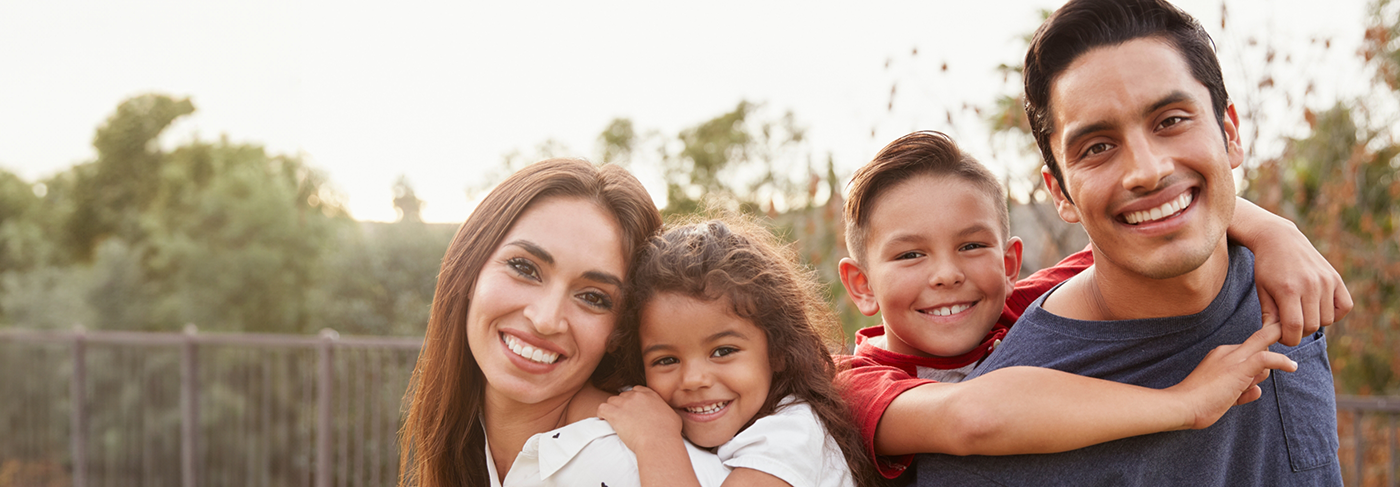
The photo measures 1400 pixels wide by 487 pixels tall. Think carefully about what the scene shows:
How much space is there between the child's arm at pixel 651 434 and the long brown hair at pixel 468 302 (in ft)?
0.75

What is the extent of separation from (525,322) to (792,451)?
717 millimetres

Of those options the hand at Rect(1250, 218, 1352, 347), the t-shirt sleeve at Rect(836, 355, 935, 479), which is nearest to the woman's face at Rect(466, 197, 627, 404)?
the t-shirt sleeve at Rect(836, 355, 935, 479)

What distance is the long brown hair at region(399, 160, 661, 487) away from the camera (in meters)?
2.15

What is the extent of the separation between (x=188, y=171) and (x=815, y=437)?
47.7 feet

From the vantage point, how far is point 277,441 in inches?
336

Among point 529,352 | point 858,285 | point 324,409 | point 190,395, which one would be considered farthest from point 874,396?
point 190,395

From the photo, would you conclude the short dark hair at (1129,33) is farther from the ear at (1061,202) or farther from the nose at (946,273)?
the nose at (946,273)

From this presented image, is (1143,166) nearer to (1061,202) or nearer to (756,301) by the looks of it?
(1061,202)

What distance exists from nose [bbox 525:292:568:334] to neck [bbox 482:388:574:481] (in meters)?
0.30

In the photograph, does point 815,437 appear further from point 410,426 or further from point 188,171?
point 188,171

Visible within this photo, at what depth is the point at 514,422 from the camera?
2.20 metres

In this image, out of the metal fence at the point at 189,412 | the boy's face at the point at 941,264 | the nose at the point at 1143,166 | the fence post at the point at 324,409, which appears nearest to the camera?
the nose at the point at 1143,166

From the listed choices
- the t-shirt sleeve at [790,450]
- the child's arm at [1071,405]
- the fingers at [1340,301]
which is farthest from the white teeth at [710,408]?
the fingers at [1340,301]

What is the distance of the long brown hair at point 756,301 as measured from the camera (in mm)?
2018
